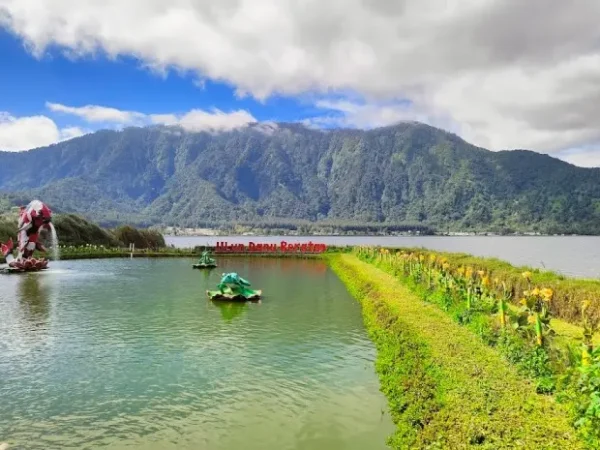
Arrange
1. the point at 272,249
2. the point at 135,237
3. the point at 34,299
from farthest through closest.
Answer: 1. the point at 135,237
2. the point at 272,249
3. the point at 34,299

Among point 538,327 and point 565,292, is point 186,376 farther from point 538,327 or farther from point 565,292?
point 565,292

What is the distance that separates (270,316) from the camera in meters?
22.1

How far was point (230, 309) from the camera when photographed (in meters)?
23.8

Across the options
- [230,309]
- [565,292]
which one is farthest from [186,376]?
[565,292]

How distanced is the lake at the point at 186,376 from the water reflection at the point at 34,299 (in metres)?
0.13

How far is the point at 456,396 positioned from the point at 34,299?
23.7 m

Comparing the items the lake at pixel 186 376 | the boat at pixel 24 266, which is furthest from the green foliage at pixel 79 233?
the lake at pixel 186 376

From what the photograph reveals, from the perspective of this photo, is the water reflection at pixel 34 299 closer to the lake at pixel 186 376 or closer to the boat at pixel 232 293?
the lake at pixel 186 376

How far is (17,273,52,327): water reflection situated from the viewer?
20.9 metres

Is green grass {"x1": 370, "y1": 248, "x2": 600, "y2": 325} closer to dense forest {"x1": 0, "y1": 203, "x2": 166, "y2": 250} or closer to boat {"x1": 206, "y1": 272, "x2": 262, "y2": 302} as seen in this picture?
boat {"x1": 206, "y1": 272, "x2": 262, "y2": 302}

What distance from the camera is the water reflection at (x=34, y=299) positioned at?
68.5 feet

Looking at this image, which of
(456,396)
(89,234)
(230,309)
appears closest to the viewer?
(456,396)

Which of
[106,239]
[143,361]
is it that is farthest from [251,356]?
[106,239]

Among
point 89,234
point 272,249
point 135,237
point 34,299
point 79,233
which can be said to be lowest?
point 34,299
